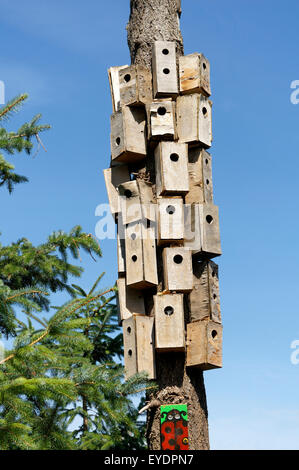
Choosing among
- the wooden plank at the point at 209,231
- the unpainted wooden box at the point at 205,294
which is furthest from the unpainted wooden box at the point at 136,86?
the unpainted wooden box at the point at 205,294

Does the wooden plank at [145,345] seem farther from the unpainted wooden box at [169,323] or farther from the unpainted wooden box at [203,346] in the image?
the unpainted wooden box at [203,346]

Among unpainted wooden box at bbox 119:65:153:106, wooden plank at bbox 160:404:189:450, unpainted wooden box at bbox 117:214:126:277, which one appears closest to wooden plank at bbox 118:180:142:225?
unpainted wooden box at bbox 117:214:126:277

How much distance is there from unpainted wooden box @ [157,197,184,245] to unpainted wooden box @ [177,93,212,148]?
589mm

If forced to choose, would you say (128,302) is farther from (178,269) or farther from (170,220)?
(170,220)

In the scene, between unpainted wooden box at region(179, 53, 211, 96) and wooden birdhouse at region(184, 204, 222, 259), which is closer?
wooden birdhouse at region(184, 204, 222, 259)

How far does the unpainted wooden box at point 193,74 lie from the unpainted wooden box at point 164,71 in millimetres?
96

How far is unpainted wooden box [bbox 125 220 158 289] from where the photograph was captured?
5438mm

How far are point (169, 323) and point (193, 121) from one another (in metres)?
1.76

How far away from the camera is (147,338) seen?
17.4 feet

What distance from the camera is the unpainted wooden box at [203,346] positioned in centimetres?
517

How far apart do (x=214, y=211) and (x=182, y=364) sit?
130 centimetres

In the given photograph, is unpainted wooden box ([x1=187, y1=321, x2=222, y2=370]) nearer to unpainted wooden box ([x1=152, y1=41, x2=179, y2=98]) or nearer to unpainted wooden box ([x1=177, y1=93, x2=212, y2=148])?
unpainted wooden box ([x1=177, y1=93, x2=212, y2=148])

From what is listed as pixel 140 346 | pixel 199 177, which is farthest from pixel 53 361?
pixel 199 177

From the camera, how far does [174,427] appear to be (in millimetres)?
5086
